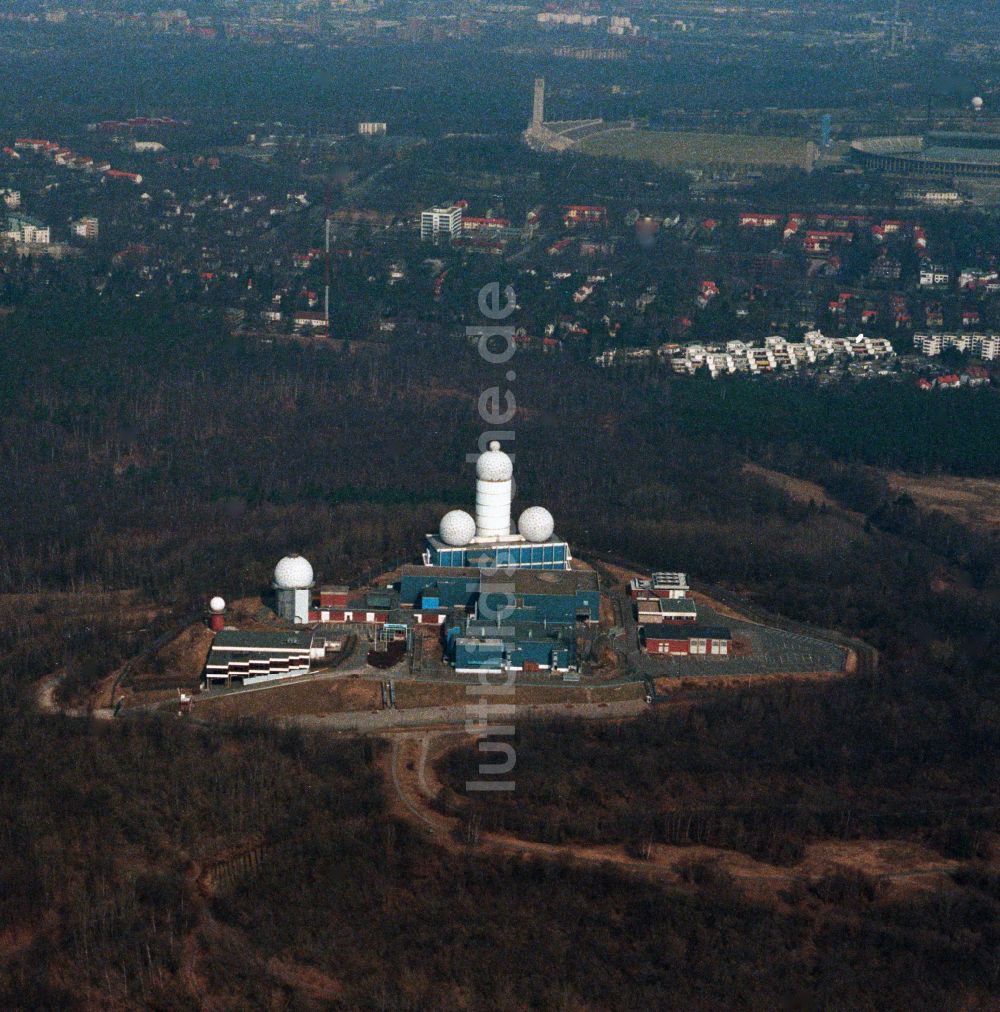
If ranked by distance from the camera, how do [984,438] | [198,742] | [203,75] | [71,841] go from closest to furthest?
[71,841] → [198,742] → [984,438] → [203,75]

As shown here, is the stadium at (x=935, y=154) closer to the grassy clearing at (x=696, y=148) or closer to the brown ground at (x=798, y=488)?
the grassy clearing at (x=696, y=148)

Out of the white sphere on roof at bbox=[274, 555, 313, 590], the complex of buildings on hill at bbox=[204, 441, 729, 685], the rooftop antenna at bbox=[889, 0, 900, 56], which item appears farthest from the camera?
the rooftop antenna at bbox=[889, 0, 900, 56]

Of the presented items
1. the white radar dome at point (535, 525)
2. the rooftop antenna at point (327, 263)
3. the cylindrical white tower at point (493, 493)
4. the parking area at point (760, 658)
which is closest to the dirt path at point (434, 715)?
the parking area at point (760, 658)

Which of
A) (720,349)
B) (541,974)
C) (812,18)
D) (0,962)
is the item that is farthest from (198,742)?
(812,18)

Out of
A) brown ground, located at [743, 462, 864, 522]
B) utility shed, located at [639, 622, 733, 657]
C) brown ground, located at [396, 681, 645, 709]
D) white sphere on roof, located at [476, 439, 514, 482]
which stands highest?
white sphere on roof, located at [476, 439, 514, 482]

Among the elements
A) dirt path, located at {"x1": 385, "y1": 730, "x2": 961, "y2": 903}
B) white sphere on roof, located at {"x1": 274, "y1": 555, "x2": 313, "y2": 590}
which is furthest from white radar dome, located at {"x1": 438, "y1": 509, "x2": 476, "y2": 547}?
dirt path, located at {"x1": 385, "y1": 730, "x2": 961, "y2": 903}

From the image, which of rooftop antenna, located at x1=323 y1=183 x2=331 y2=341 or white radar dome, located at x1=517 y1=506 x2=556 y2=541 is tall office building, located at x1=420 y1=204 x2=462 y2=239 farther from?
white radar dome, located at x1=517 y1=506 x2=556 y2=541

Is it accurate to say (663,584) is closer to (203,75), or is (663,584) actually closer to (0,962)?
(0,962)
